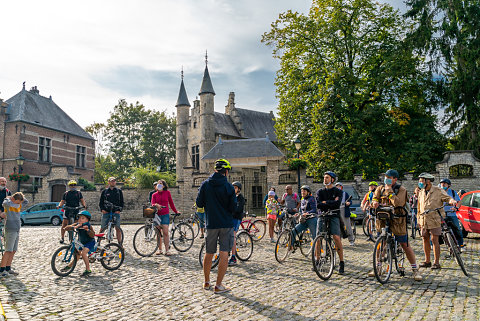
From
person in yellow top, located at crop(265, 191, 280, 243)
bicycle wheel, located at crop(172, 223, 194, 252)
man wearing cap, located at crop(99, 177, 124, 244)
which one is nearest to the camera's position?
man wearing cap, located at crop(99, 177, 124, 244)

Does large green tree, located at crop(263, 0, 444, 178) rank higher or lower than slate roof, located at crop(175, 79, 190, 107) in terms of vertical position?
lower

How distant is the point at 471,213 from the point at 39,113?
3439cm

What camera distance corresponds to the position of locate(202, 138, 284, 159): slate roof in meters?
29.2

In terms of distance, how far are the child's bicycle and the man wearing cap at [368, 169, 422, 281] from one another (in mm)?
4921

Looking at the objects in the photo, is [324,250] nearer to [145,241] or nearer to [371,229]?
[145,241]

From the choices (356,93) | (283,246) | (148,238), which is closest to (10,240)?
(148,238)

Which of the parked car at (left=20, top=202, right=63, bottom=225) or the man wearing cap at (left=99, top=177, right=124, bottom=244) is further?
the parked car at (left=20, top=202, right=63, bottom=225)

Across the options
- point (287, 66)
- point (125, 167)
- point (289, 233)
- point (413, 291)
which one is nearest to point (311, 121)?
point (287, 66)

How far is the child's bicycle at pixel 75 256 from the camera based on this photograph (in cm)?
674

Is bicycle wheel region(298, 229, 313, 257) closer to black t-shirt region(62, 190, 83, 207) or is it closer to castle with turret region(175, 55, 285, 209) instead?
black t-shirt region(62, 190, 83, 207)

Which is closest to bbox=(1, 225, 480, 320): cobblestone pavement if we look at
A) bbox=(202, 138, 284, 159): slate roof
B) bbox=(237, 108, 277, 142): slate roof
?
bbox=(202, 138, 284, 159): slate roof

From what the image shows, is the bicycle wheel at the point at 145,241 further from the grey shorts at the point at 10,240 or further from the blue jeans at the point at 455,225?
the blue jeans at the point at 455,225

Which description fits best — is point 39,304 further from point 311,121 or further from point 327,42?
point 327,42

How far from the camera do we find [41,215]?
2209 cm
